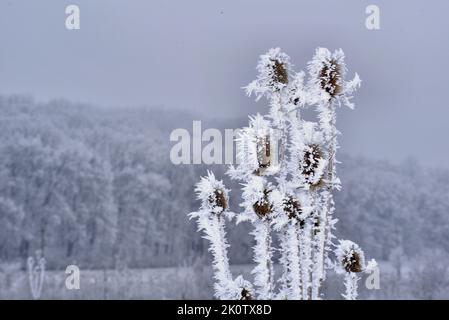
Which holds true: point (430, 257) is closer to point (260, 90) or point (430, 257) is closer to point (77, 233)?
point (77, 233)

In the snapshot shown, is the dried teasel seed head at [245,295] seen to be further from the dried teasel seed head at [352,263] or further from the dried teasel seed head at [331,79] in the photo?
the dried teasel seed head at [331,79]

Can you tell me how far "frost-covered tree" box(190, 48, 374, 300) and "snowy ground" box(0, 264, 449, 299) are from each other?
4.35 metres

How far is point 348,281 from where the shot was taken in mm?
1086

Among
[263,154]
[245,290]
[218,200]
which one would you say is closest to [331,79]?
[263,154]

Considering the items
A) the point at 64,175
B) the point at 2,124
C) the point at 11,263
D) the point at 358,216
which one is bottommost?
the point at 11,263

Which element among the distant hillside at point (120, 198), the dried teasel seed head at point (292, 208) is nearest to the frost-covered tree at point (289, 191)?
the dried teasel seed head at point (292, 208)

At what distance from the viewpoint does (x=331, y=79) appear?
1.12 m

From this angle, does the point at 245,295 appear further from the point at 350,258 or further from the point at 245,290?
the point at 350,258

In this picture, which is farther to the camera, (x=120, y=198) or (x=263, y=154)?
(x=120, y=198)

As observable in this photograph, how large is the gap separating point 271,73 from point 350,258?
41 centimetres

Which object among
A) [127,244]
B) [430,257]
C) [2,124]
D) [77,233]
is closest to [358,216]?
[430,257]
